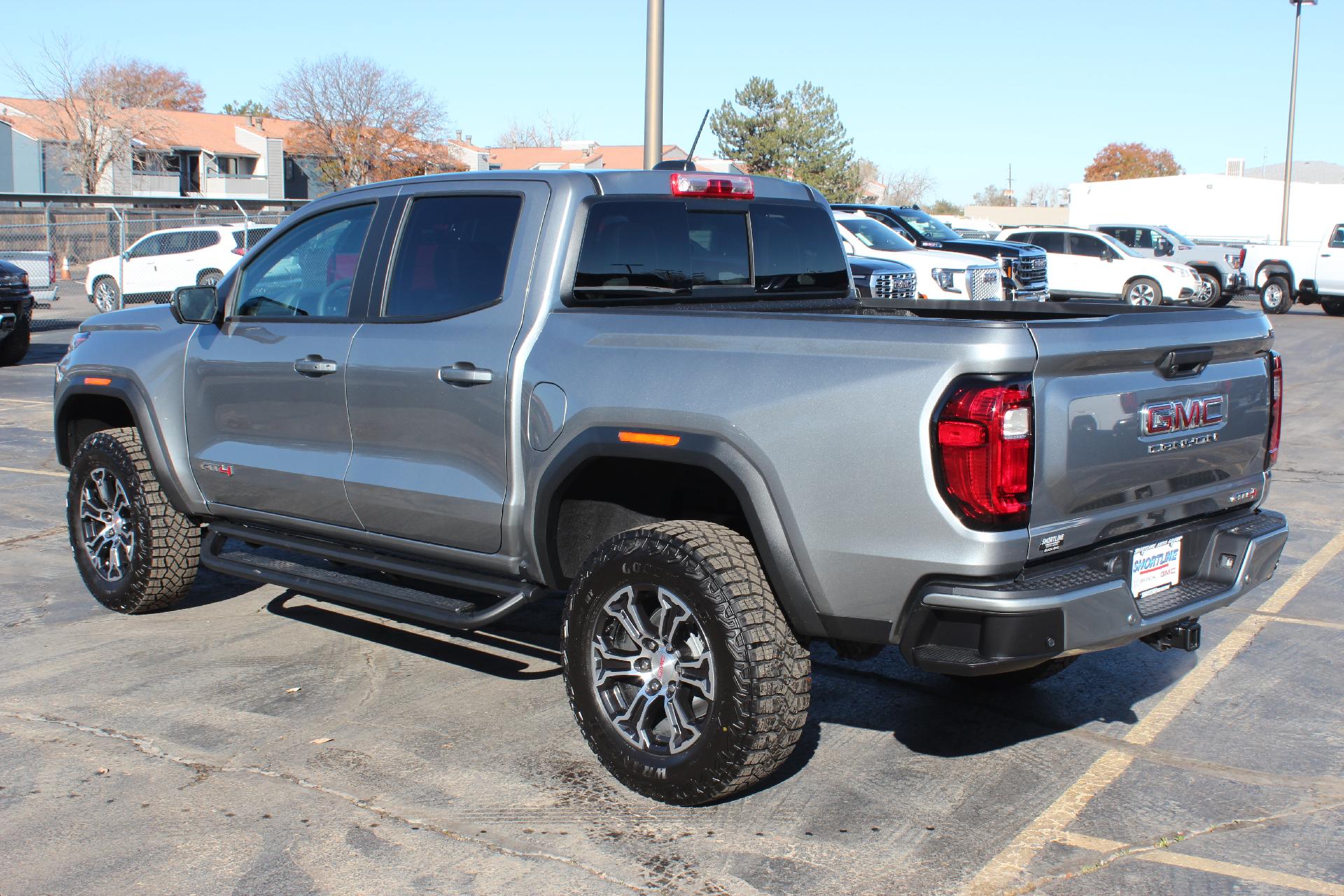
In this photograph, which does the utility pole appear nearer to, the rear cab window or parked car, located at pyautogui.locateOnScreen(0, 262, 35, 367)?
the rear cab window

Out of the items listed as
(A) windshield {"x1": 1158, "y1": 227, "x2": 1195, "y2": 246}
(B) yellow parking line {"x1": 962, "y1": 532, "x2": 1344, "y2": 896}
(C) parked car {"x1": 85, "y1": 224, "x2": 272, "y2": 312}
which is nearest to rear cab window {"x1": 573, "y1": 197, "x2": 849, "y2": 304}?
(B) yellow parking line {"x1": 962, "y1": 532, "x2": 1344, "y2": 896}

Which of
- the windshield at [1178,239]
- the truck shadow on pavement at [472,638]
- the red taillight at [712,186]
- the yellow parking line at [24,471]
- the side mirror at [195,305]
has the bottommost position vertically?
the truck shadow on pavement at [472,638]

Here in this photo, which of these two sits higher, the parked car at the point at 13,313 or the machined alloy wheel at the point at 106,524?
the parked car at the point at 13,313

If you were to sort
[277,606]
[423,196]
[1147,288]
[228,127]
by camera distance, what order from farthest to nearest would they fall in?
[228,127]
[1147,288]
[277,606]
[423,196]

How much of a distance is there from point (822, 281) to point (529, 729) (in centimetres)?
225

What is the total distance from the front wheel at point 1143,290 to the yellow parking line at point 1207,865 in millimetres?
23713

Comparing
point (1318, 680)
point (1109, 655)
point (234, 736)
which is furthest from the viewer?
point (1109, 655)

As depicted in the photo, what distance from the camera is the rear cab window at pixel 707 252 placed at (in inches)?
185

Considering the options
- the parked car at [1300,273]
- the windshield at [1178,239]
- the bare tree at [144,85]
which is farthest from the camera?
the bare tree at [144,85]

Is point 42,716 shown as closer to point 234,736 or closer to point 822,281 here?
point 234,736

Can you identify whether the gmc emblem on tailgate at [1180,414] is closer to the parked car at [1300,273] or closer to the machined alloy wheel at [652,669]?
the machined alloy wheel at [652,669]

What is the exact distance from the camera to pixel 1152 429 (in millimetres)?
3838

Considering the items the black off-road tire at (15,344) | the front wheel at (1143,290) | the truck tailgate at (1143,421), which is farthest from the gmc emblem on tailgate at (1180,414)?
the front wheel at (1143,290)

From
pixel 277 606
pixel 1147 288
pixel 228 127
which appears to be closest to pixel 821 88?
pixel 228 127
